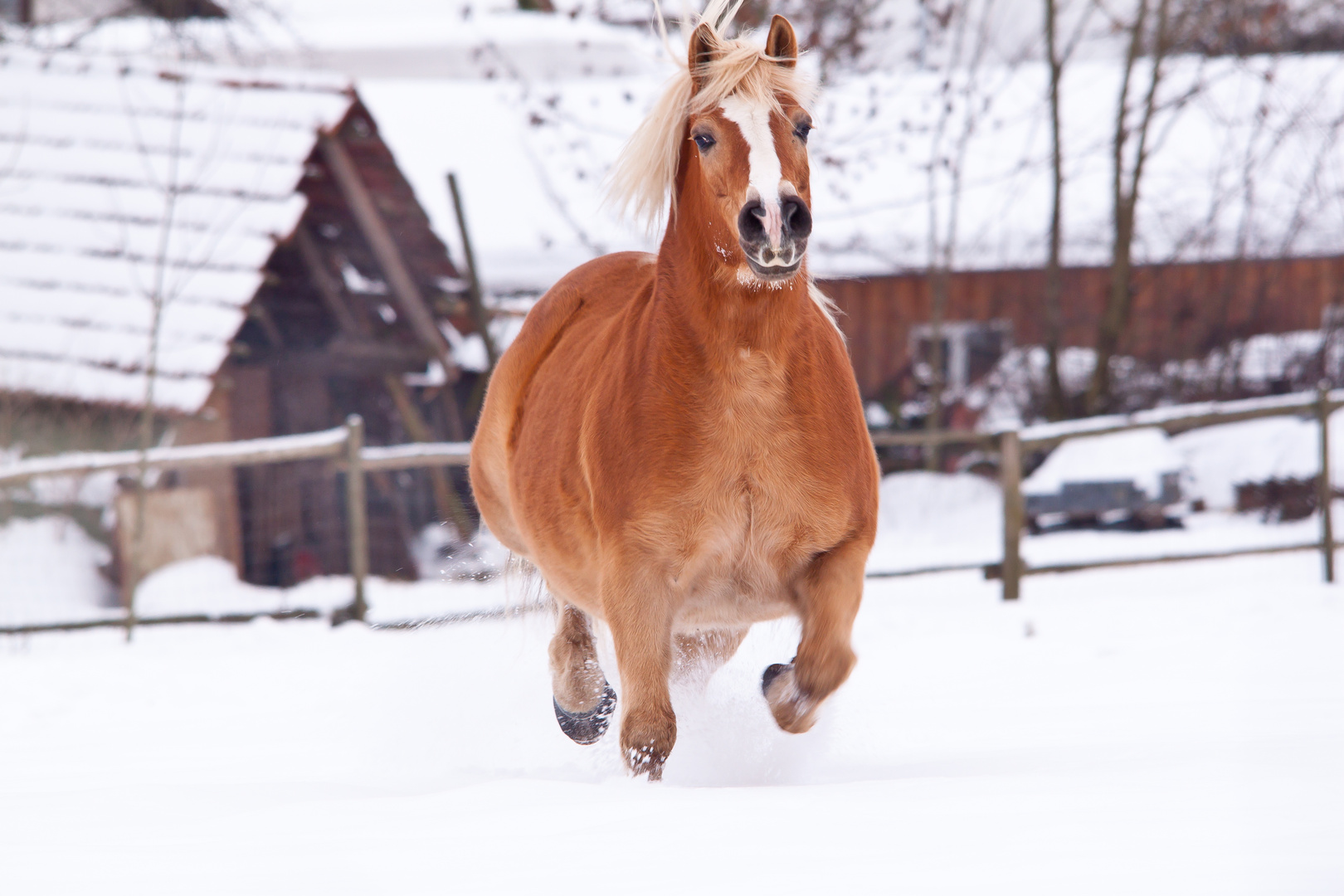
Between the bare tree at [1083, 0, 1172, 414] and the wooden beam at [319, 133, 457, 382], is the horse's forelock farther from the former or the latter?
the bare tree at [1083, 0, 1172, 414]

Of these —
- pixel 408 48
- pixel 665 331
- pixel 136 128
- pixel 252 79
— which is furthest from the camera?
pixel 408 48

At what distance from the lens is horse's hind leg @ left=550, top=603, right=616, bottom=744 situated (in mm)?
3664

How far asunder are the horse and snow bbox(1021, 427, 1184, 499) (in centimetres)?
660

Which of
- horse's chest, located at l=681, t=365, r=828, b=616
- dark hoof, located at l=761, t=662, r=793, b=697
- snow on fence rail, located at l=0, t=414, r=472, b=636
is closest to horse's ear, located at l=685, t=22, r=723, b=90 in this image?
horse's chest, located at l=681, t=365, r=828, b=616

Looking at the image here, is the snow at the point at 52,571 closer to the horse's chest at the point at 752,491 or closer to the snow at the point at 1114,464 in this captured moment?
the horse's chest at the point at 752,491

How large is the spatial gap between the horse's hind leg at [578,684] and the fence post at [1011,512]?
3.57m

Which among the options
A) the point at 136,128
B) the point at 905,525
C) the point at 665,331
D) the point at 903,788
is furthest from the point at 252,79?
the point at 903,788

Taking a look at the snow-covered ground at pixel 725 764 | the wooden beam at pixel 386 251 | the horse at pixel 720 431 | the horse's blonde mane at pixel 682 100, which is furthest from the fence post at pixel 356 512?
the horse's blonde mane at pixel 682 100

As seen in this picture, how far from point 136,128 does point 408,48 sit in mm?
8052

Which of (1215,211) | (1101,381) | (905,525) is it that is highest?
(1215,211)

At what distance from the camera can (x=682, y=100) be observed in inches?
110

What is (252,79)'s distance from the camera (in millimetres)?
10062

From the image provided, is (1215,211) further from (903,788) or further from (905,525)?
(903,788)

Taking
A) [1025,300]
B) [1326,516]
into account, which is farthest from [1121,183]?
[1326,516]
